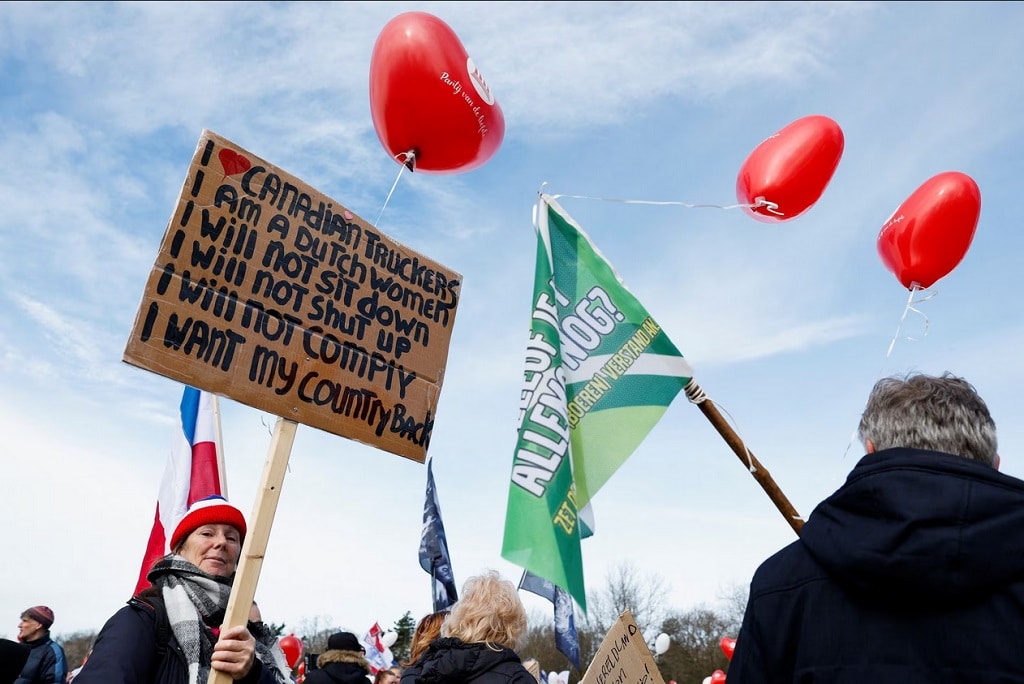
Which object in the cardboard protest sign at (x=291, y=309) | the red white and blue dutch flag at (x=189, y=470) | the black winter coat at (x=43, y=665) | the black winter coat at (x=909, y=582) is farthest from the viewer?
the black winter coat at (x=43, y=665)

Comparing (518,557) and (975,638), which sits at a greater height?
(518,557)

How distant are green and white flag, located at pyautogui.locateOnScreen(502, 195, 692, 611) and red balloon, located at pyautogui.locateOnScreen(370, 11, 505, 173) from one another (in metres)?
0.89

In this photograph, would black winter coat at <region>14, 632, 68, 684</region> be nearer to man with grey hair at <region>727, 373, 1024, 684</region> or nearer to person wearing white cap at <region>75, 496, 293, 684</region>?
person wearing white cap at <region>75, 496, 293, 684</region>

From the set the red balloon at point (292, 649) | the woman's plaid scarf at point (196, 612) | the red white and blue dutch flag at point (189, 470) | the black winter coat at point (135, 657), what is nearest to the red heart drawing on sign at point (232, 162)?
the woman's plaid scarf at point (196, 612)

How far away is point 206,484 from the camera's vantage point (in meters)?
6.25

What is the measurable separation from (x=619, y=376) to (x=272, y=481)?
2622mm

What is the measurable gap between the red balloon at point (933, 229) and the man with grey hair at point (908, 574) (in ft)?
12.7

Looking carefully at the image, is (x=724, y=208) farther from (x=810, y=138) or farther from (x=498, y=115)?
(x=498, y=115)

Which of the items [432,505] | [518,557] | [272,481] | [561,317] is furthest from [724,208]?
[432,505]

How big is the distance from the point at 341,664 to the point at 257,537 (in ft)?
11.5

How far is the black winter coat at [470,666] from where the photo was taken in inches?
121

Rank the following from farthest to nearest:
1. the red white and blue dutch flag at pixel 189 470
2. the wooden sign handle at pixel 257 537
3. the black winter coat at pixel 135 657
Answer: the red white and blue dutch flag at pixel 189 470
the wooden sign handle at pixel 257 537
the black winter coat at pixel 135 657

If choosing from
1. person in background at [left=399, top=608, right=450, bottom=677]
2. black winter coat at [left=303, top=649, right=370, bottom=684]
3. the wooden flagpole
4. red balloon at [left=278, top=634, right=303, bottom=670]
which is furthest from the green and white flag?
red balloon at [left=278, top=634, right=303, bottom=670]

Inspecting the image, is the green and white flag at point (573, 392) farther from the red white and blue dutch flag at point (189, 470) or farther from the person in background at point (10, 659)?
the red white and blue dutch flag at point (189, 470)
